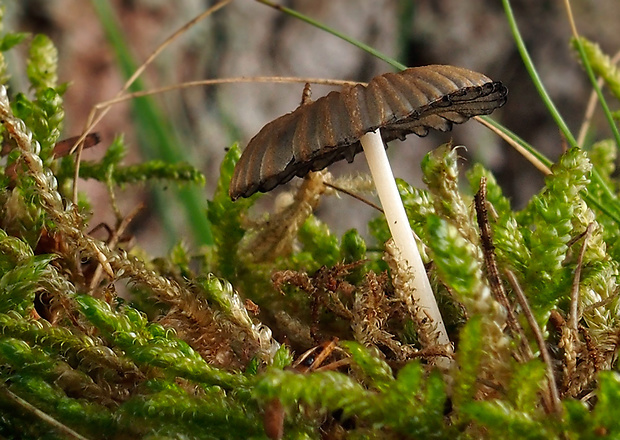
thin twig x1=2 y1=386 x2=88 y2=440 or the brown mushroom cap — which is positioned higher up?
the brown mushroom cap

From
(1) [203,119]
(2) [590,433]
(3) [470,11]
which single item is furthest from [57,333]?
(3) [470,11]

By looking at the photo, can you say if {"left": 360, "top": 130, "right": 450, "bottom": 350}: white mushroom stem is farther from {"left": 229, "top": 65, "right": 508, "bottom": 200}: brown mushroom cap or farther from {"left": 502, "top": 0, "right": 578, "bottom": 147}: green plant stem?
{"left": 502, "top": 0, "right": 578, "bottom": 147}: green plant stem

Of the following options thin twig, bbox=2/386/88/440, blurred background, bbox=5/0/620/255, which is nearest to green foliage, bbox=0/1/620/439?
thin twig, bbox=2/386/88/440

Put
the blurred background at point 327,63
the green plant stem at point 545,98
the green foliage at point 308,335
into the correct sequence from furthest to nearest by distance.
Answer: the blurred background at point 327,63, the green plant stem at point 545,98, the green foliage at point 308,335

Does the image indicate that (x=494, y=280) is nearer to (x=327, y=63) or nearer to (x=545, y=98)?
(x=545, y=98)

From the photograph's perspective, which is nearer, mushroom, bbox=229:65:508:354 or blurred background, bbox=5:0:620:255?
mushroom, bbox=229:65:508:354

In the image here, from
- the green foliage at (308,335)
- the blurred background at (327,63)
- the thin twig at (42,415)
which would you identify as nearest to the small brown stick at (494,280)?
the green foliage at (308,335)

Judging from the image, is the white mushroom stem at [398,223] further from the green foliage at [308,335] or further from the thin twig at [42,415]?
the thin twig at [42,415]

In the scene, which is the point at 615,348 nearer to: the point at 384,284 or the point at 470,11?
the point at 384,284
